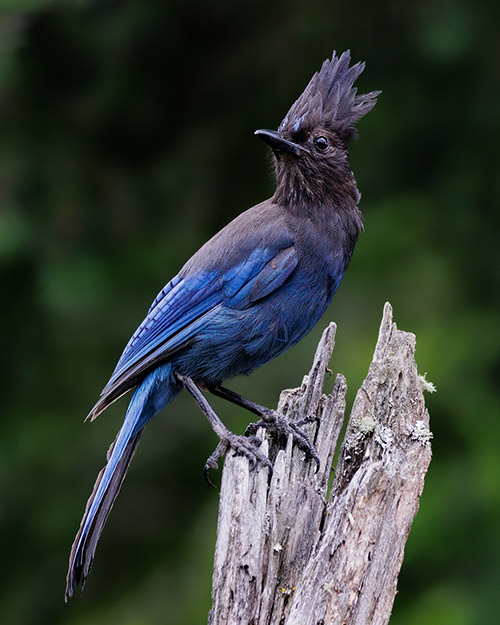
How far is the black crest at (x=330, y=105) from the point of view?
4.58 metres

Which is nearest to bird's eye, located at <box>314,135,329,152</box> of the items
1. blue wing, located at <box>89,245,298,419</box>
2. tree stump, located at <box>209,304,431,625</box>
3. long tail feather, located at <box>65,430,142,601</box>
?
blue wing, located at <box>89,245,298,419</box>

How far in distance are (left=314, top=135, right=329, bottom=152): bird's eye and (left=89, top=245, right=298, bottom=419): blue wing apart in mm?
544

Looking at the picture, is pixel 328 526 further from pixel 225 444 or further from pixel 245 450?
pixel 225 444

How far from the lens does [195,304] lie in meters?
4.44

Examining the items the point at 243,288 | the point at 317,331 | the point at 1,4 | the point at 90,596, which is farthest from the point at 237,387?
the point at 1,4

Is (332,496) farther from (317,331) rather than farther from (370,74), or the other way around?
(370,74)

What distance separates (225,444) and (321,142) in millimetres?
1542

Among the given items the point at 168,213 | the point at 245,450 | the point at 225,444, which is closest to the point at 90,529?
the point at 225,444

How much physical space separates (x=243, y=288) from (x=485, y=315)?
220cm

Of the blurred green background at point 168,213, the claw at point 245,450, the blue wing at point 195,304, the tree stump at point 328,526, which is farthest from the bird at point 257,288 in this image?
the blurred green background at point 168,213

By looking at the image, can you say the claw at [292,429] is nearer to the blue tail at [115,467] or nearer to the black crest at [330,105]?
the blue tail at [115,467]

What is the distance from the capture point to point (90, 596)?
6668mm

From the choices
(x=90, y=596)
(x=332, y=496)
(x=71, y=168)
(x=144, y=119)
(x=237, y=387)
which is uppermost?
(x=144, y=119)

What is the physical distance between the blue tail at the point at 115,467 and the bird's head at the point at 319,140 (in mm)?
1050
